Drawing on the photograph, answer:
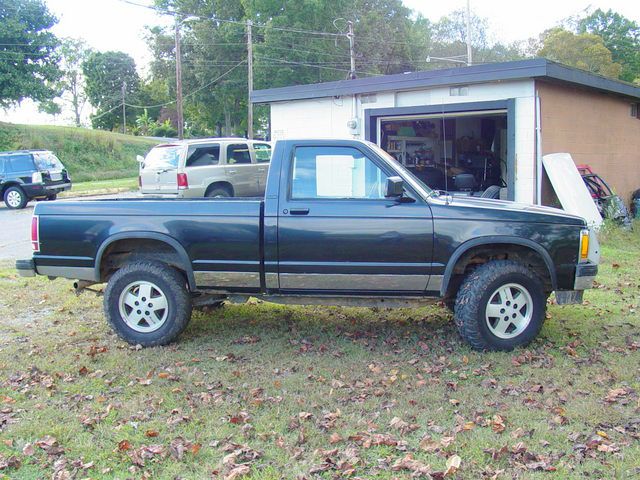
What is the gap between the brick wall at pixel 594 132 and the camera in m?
12.8

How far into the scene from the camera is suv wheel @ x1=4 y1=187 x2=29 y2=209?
67.0 feet

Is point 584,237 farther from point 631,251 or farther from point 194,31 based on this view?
point 194,31

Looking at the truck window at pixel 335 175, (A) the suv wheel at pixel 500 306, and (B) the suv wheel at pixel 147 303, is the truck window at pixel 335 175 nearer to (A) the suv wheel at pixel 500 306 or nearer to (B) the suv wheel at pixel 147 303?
(A) the suv wheel at pixel 500 306

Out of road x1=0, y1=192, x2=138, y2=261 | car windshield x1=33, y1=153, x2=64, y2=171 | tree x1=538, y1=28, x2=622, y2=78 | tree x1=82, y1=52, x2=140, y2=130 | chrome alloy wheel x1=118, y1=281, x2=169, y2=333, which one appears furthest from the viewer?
tree x1=82, y1=52, x2=140, y2=130

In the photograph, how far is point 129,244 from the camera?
6.19 metres

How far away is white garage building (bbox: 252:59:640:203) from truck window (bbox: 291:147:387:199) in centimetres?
727

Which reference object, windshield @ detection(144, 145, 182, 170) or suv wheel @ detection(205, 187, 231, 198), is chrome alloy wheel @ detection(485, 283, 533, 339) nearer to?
suv wheel @ detection(205, 187, 231, 198)

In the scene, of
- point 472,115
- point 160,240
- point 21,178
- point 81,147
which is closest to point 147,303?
point 160,240

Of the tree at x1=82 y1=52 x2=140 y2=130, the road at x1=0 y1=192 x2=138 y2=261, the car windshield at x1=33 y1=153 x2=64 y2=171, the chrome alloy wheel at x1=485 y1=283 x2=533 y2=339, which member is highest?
the tree at x1=82 y1=52 x2=140 y2=130

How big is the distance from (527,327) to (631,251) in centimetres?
657

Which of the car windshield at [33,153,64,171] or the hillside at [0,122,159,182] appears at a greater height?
the hillside at [0,122,159,182]

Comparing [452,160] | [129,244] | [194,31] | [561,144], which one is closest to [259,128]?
[194,31]

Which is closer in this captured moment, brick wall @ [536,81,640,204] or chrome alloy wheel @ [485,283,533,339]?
chrome alloy wheel @ [485,283,533,339]

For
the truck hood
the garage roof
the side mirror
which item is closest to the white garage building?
the garage roof
